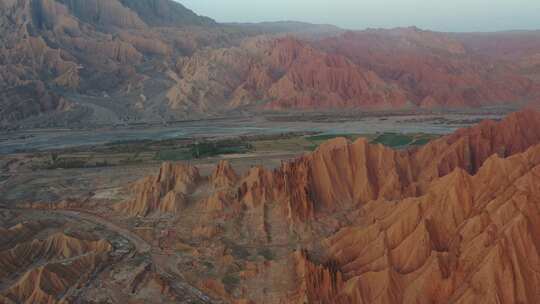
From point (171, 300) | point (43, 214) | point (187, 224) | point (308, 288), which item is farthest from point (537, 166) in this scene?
point (43, 214)

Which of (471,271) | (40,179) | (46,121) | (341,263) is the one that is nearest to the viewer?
(471,271)

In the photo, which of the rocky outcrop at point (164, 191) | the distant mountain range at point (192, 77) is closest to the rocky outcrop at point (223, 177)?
the rocky outcrop at point (164, 191)

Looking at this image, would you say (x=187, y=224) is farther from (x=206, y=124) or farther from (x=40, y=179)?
(x=206, y=124)

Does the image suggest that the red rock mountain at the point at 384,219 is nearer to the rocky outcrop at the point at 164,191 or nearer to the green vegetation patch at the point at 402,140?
the rocky outcrop at the point at 164,191

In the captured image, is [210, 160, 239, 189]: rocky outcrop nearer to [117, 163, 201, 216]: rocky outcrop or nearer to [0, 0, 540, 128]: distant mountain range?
[117, 163, 201, 216]: rocky outcrop

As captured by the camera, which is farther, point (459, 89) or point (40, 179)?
point (459, 89)

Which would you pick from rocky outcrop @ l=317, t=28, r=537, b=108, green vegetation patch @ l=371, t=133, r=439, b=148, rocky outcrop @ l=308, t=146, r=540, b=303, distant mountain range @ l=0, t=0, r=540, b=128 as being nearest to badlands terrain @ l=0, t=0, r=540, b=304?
rocky outcrop @ l=308, t=146, r=540, b=303

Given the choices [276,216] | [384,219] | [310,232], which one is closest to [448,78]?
[276,216]
